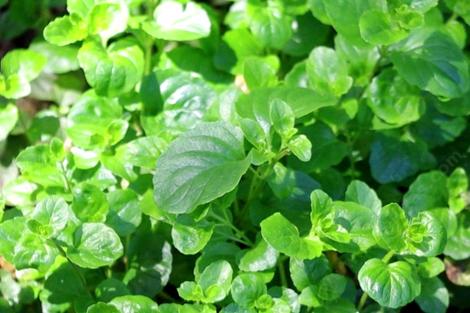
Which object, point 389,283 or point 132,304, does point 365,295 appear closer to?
point 389,283

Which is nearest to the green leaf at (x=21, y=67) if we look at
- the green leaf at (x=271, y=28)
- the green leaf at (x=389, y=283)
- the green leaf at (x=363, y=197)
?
the green leaf at (x=271, y=28)

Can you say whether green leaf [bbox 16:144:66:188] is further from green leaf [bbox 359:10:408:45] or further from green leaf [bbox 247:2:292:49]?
green leaf [bbox 359:10:408:45]

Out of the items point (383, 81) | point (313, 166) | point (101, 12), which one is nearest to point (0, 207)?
point (101, 12)

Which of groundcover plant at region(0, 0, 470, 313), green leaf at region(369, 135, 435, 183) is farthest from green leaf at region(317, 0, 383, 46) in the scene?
green leaf at region(369, 135, 435, 183)

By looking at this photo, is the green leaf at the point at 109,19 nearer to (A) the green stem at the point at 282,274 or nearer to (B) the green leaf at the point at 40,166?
(B) the green leaf at the point at 40,166

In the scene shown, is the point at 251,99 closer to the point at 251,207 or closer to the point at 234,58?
the point at 251,207
